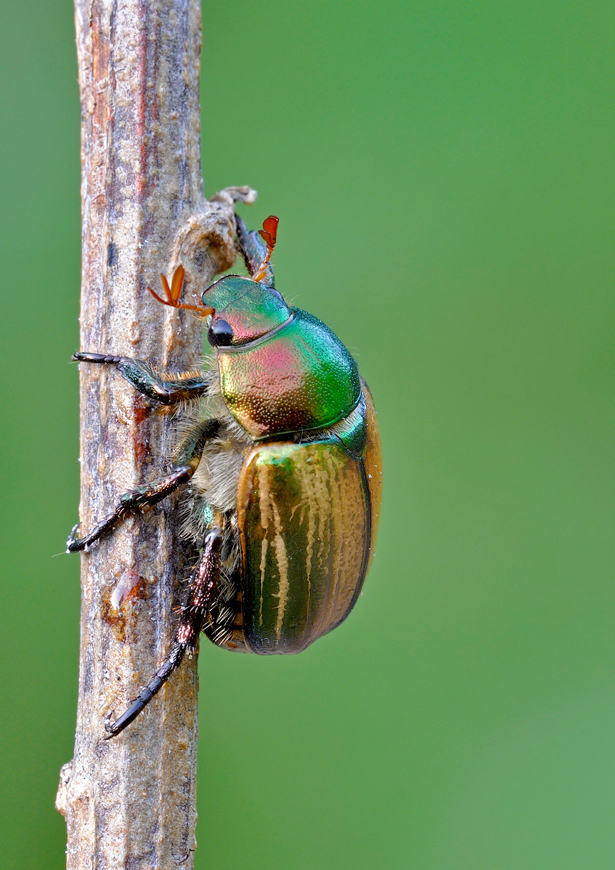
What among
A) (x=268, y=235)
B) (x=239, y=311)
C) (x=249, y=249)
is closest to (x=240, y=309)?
(x=239, y=311)

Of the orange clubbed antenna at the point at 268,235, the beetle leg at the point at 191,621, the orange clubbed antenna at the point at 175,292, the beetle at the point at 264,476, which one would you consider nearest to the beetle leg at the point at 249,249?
the orange clubbed antenna at the point at 268,235

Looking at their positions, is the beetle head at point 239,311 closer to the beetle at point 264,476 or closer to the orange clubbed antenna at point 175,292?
the beetle at point 264,476

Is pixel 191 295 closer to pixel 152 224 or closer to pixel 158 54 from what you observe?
pixel 152 224

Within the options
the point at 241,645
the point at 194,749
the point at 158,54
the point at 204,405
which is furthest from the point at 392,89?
the point at 194,749

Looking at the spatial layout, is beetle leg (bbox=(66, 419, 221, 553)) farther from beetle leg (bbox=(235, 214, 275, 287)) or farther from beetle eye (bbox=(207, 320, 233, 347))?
beetle leg (bbox=(235, 214, 275, 287))

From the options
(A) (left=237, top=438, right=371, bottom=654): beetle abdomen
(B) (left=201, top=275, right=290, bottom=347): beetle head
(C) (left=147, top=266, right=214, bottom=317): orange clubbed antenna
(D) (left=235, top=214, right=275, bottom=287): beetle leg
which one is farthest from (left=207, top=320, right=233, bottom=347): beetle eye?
(D) (left=235, top=214, right=275, bottom=287): beetle leg
